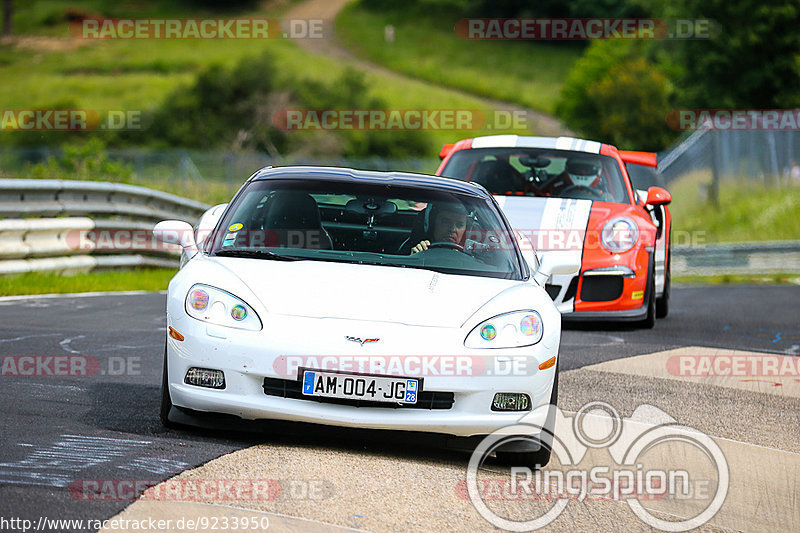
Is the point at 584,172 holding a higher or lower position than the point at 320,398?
higher

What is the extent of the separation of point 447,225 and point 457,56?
9082cm

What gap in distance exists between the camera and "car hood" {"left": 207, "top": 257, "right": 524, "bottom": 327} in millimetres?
5801

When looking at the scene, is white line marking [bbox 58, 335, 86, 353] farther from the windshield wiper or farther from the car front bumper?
the car front bumper

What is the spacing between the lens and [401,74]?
89438 mm

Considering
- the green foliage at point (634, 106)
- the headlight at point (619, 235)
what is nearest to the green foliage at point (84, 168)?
the headlight at point (619, 235)

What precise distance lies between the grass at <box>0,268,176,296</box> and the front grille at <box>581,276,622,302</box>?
→ 5.47 meters

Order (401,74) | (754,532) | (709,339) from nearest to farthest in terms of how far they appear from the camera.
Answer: (754,532) → (709,339) → (401,74)

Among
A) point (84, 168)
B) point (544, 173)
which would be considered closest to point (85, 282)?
point (544, 173)

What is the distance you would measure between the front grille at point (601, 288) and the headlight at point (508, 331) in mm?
4826

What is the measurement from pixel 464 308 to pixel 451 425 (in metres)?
0.57

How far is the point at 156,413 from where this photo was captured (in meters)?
6.43

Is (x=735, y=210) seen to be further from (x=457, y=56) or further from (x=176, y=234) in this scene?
(x=457, y=56)

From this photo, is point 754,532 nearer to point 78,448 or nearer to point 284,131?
point 78,448

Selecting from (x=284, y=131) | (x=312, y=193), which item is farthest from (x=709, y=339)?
(x=284, y=131)
